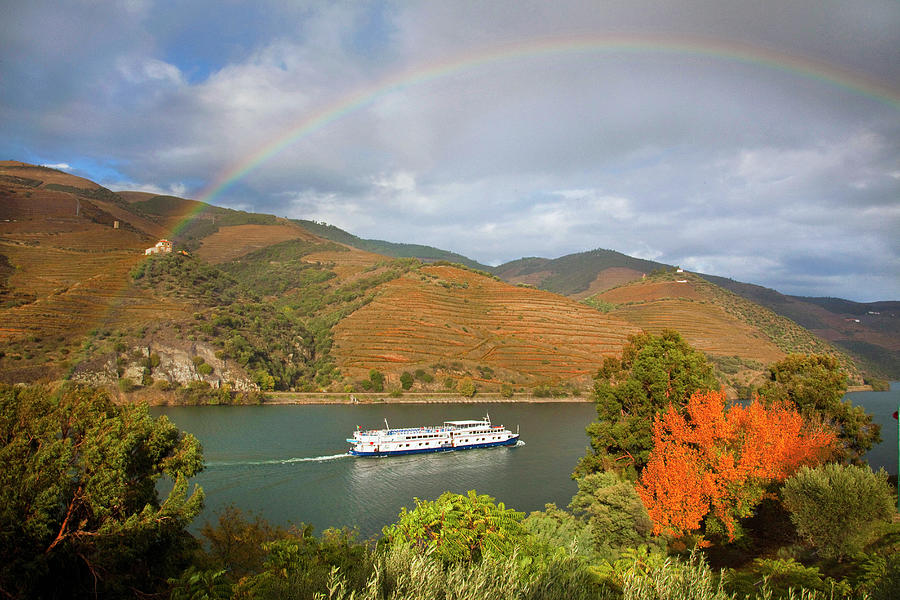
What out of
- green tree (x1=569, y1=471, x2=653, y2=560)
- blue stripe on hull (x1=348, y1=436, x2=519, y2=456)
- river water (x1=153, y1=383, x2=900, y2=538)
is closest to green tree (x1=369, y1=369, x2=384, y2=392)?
river water (x1=153, y1=383, x2=900, y2=538)

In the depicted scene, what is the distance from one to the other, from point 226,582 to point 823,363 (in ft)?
107

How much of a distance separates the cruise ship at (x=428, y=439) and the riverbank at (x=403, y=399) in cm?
2147

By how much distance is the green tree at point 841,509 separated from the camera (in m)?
13.8

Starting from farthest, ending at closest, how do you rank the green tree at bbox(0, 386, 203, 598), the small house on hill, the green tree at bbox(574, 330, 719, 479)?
1. the small house on hill
2. the green tree at bbox(574, 330, 719, 479)
3. the green tree at bbox(0, 386, 203, 598)

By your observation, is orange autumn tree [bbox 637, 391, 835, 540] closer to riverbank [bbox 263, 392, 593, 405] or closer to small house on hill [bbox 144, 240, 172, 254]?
riverbank [bbox 263, 392, 593, 405]

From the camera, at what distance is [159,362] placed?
7175 cm

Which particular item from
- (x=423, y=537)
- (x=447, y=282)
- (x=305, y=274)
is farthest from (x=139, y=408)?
(x=305, y=274)

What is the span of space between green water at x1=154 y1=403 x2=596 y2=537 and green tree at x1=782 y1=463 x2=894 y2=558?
58.3ft

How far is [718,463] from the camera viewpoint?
64.6ft

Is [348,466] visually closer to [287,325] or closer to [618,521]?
[618,521]

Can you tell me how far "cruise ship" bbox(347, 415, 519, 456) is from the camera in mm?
44844

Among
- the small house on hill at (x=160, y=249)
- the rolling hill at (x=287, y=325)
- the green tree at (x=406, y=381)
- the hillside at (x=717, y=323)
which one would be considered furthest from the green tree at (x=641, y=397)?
the small house on hill at (x=160, y=249)

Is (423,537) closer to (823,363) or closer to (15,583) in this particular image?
(15,583)

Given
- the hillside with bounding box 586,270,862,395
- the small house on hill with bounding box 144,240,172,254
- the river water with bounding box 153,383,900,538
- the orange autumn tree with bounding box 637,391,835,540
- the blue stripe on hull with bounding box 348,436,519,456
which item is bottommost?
the blue stripe on hull with bounding box 348,436,519,456
